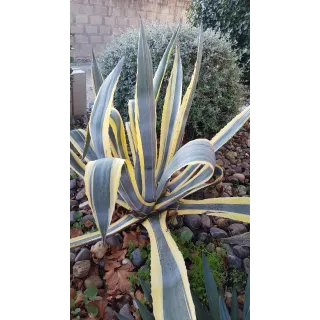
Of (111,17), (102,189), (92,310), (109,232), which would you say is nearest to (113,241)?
(109,232)

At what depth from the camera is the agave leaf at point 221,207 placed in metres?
0.55

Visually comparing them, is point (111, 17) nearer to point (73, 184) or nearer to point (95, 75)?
point (95, 75)

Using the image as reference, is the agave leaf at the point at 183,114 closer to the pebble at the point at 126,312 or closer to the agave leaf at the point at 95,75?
the agave leaf at the point at 95,75

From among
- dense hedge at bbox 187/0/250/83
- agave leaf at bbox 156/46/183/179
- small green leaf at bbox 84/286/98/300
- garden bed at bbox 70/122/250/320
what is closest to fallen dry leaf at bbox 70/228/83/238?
garden bed at bbox 70/122/250/320

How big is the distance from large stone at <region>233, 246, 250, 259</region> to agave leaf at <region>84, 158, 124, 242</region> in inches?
10.9

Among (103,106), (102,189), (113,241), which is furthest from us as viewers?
(113,241)

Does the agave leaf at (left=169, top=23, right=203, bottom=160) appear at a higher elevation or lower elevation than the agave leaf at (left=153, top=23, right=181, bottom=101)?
lower

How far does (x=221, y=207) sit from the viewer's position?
0.60 metres

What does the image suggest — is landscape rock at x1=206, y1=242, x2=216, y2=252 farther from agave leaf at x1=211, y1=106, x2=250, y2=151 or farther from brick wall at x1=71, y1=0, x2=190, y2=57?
brick wall at x1=71, y1=0, x2=190, y2=57

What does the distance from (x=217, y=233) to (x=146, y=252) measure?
0.51ft

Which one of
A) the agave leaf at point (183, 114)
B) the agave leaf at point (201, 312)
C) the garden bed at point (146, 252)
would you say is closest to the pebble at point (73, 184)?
the garden bed at point (146, 252)

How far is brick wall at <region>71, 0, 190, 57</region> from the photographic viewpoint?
1.79ft
